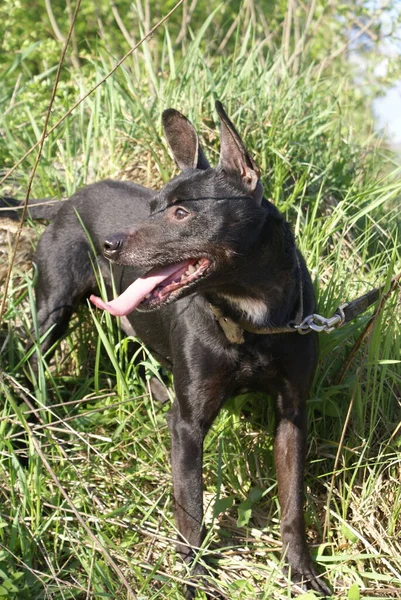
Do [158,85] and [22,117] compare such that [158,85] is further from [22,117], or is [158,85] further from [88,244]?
[88,244]

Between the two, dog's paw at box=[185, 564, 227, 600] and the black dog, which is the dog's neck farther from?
dog's paw at box=[185, 564, 227, 600]

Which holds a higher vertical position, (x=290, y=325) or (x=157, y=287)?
(x=157, y=287)

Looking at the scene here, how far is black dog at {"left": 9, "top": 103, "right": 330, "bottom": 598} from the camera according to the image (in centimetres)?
278

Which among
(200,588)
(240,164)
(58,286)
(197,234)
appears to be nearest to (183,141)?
(240,164)

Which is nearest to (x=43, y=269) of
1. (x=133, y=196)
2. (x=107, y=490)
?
(x=133, y=196)

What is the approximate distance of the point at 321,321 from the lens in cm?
293

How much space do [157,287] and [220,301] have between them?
0.33 metres

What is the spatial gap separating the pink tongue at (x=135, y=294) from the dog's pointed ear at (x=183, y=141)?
58cm

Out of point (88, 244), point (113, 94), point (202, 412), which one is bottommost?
point (202, 412)

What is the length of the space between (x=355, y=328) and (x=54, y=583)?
1673 mm

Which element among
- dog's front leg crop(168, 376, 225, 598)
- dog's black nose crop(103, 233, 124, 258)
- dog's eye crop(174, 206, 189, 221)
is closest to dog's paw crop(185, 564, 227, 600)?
dog's front leg crop(168, 376, 225, 598)

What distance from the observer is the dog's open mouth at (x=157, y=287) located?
2.71 m

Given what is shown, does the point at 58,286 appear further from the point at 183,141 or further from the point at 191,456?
the point at 191,456

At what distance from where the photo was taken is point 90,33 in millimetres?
10117
